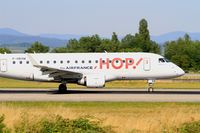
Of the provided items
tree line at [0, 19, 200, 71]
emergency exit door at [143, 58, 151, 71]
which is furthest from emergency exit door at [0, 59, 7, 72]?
tree line at [0, 19, 200, 71]

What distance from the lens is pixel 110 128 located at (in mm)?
19516

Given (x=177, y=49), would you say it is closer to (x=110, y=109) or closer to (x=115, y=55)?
(x=115, y=55)

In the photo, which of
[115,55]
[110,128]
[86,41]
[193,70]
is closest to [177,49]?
[193,70]

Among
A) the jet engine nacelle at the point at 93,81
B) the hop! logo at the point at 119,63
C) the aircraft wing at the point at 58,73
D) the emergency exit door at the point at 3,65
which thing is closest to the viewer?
the jet engine nacelle at the point at 93,81

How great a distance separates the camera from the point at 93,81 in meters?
41.4

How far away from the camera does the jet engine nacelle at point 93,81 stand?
41281 millimetres

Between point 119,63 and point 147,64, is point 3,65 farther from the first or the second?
point 147,64

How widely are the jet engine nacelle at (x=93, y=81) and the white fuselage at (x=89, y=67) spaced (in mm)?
270

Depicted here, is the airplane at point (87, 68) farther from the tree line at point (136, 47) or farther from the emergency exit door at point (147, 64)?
the tree line at point (136, 47)

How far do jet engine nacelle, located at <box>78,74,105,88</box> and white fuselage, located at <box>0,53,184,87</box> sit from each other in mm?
270

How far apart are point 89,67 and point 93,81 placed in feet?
6.76

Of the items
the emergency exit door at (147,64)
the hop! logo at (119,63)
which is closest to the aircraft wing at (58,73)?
the hop! logo at (119,63)

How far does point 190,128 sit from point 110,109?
11243mm

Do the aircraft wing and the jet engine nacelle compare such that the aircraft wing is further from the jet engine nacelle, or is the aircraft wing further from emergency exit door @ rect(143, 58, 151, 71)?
emergency exit door @ rect(143, 58, 151, 71)
